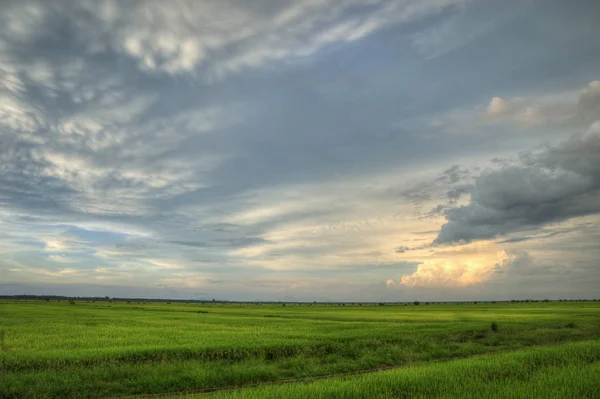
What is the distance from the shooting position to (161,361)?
1656 cm

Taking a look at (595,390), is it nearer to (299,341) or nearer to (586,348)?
(586,348)

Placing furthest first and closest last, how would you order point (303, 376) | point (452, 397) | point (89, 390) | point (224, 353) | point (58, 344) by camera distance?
point (58, 344)
point (224, 353)
point (303, 376)
point (89, 390)
point (452, 397)

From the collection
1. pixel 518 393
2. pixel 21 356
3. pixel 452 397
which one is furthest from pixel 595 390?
pixel 21 356

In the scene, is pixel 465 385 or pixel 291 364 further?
pixel 291 364

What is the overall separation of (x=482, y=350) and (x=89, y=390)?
18254 mm

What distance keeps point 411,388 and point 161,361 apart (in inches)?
401

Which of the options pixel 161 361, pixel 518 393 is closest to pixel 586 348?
pixel 518 393

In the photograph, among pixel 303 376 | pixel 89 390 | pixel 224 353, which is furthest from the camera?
pixel 224 353

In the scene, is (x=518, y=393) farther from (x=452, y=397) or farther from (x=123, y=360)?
(x=123, y=360)

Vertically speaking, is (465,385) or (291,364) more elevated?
(465,385)

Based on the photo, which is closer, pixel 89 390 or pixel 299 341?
pixel 89 390

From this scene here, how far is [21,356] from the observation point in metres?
16.2

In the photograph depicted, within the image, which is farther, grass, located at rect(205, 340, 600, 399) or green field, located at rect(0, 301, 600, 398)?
green field, located at rect(0, 301, 600, 398)

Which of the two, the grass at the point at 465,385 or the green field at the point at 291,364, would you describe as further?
the green field at the point at 291,364
